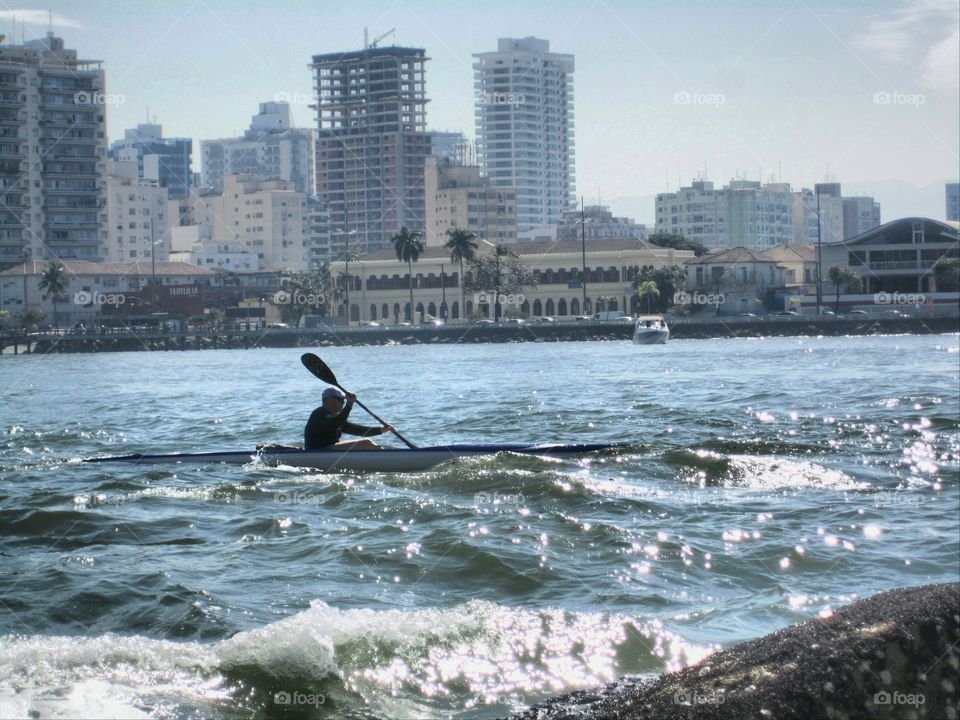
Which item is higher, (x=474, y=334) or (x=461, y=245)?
(x=461, y=245)

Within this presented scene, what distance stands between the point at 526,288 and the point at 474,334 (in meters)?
20.0

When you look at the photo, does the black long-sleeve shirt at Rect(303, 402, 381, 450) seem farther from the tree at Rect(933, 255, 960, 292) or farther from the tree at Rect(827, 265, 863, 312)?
the tree at Rect(933, 255, 960, 292)

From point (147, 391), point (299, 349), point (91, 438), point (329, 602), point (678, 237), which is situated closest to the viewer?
point (329, 602)

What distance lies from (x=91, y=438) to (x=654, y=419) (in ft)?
32.9


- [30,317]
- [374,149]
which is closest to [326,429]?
[30,317]

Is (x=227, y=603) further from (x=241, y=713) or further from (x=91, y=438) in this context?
(x=91, y=438)

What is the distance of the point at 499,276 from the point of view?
332 feet

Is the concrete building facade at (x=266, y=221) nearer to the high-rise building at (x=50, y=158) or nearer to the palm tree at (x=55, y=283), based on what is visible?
the high-rise building at (x=50, y=158)

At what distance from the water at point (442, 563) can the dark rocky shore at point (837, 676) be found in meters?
1.63

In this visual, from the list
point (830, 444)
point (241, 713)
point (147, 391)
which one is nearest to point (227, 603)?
point (241, 713)

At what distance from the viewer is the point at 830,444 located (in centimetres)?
1750

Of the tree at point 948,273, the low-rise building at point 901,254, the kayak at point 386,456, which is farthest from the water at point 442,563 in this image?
the low-rise building at point 901,254

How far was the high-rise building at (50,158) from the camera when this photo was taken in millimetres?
103812

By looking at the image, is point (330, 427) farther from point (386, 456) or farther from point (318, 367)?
point (318, 367)
